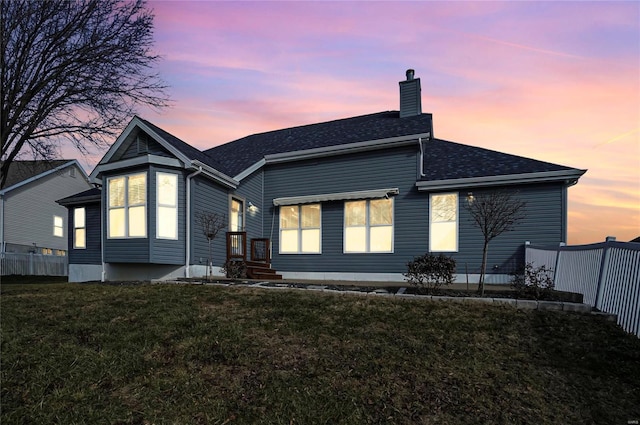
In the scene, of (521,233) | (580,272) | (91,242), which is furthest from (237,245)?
(580,272)

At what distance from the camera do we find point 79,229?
15945 millimetres

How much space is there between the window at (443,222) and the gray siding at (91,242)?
13.2 m

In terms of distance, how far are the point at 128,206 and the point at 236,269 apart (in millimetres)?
4088

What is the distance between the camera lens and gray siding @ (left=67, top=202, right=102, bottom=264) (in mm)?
15277

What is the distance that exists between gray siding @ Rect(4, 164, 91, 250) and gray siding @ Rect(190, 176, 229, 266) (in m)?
18.3

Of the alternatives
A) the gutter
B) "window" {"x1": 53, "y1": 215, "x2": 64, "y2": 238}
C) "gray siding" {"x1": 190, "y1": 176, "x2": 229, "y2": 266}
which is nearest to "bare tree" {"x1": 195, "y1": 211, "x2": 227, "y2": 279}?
"gray siding" {"x1": 190, "y1": 176, "x2": 229, "y2": 266}

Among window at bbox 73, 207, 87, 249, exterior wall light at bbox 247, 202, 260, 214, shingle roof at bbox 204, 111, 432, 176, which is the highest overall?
shingle roof at bbox 204, 111, 432, 176

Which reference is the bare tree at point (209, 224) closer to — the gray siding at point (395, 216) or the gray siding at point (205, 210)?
the gray siding at point (205, 210)

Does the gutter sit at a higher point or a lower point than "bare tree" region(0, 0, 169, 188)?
lower

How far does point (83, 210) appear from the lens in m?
15.9

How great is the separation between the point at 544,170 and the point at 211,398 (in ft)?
38.1

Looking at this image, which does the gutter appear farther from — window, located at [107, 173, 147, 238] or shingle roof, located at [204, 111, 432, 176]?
window, located at [107, 173, 147, 238]

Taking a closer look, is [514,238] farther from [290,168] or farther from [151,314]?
[151,314]

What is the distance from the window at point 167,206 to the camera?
1174cm
